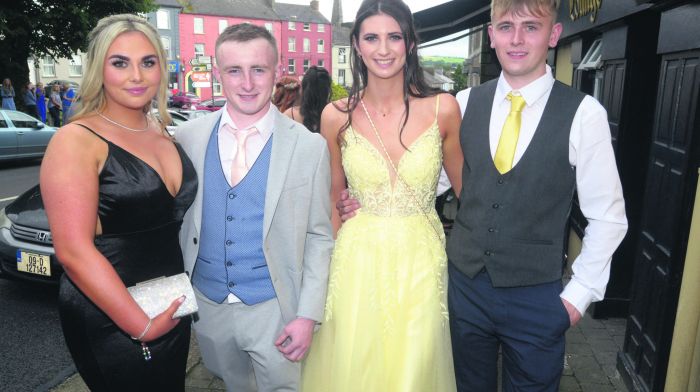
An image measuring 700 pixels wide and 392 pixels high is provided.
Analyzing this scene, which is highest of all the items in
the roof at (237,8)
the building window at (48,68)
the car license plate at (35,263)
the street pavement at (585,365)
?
the roof at (237,8)

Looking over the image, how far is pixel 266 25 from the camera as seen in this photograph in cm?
6419

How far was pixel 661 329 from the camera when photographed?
10.9 ft

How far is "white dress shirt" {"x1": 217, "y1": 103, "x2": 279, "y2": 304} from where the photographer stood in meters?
2.37

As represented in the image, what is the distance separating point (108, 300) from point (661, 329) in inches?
127

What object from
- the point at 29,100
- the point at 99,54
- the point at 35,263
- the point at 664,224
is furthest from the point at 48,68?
the point at 664,224

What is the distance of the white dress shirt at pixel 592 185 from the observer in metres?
2.18

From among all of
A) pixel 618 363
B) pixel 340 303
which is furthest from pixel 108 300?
pixel 618 363

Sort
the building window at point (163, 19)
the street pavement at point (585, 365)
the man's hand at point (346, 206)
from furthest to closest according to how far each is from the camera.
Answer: the building window at point (163, 19) → the street pavement at point (585, 365) → the man's hand at point (346, 206)

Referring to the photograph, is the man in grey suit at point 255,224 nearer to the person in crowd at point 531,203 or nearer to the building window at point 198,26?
the person in crowd at point 531,203

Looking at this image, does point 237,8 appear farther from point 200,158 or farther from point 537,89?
point 537,89

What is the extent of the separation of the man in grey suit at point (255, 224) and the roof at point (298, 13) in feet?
230

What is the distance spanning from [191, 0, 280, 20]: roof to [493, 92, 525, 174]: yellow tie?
61.4m

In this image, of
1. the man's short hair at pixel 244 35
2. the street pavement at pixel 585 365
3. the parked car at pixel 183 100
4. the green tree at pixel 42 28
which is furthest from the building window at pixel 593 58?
the parked car at pixel 183 100

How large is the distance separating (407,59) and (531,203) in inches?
39.8
